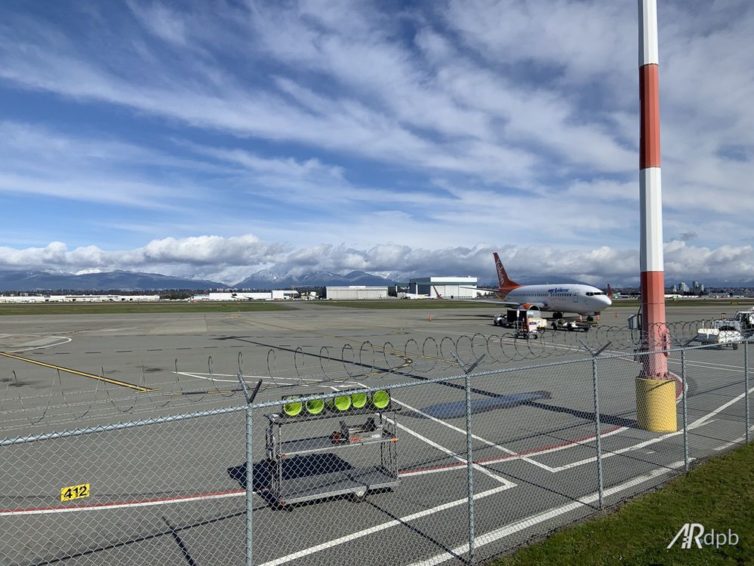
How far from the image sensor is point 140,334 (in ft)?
139

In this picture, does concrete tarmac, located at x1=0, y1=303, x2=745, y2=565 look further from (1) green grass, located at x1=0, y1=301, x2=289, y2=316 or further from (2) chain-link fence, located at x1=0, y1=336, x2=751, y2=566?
(1) green grass, located at x1=0, y1=301, x2=289, y2=316

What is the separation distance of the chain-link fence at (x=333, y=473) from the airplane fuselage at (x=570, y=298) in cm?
3280

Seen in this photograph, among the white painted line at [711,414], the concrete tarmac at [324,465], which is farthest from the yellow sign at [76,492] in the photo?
the white painted line at [711,414]

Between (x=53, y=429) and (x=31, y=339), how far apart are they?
31.3 metres

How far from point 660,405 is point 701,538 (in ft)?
19.3

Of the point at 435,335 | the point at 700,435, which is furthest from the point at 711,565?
the point at 435,335

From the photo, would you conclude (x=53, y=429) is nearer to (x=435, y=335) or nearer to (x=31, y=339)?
(x=435, y=335)

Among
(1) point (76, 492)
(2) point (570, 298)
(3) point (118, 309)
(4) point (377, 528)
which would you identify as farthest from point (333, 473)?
(3) point (118, 309)

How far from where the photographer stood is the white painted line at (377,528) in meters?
6.59

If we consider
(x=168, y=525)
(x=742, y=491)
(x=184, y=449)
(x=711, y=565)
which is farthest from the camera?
(x=184, y=449)

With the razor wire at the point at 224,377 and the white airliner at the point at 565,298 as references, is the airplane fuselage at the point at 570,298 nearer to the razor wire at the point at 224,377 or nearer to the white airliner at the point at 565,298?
the white airliner at the point at 565,298

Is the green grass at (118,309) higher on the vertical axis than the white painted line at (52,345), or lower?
lower

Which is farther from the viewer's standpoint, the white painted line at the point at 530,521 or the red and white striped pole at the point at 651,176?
the red and white striped pole at the point at 651,176

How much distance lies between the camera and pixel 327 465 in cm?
956
